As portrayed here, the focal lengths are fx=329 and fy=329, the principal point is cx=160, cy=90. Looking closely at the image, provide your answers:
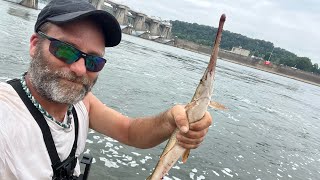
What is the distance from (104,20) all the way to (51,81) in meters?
0.71

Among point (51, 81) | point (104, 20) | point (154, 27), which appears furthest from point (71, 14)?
point (154, 27)

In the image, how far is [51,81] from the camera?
2.75 m

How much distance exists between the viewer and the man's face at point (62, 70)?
9.04ft

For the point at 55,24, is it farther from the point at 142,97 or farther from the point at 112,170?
the point at 142,97

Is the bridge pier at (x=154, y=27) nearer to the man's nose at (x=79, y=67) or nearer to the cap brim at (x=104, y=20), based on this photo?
the cap brim at (x=104, y=20)

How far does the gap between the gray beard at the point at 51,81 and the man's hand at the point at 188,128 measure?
92 centimetres

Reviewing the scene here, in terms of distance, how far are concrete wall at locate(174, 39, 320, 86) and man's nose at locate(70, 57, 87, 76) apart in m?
132

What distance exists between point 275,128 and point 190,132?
689 inches

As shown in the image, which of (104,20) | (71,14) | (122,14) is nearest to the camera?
(71,14)

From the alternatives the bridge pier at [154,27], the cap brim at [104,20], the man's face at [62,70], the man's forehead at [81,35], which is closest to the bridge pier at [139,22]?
the bridge pier at [154,27]

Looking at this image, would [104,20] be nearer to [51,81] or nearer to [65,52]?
[65,52]

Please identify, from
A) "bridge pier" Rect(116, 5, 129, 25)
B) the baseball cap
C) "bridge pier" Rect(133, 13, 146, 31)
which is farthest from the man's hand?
"bridge pier" Rect(133, 13, 146, 31)

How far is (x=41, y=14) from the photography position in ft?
9.24

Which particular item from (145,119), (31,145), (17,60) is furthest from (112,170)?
(17,60)
